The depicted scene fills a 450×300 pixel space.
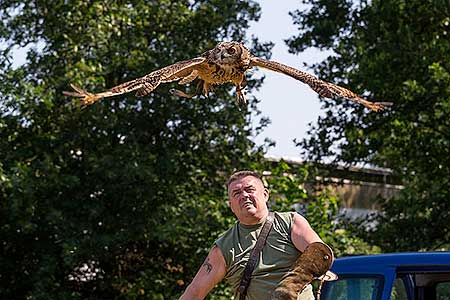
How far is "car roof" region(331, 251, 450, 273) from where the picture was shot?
578 cm

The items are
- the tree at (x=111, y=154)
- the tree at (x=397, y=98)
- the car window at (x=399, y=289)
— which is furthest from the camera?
the tree at (x=397, y=98)

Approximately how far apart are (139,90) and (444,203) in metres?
10.2

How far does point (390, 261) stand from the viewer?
239 inches

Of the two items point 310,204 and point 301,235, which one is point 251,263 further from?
point 310,204

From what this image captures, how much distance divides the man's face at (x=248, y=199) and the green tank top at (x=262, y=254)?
6cm

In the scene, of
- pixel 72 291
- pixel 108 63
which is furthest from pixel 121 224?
pixel 108 63

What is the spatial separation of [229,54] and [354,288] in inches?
80.5

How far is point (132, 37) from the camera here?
13.5 meters

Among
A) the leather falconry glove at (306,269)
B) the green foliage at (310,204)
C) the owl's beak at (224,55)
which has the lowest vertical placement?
the leather falconry glove at (306,269)

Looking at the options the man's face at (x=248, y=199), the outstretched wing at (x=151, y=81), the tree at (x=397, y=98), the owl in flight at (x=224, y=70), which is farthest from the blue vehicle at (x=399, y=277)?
the tree at (x=397, y=98)

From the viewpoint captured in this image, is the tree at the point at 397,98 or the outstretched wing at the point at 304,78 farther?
the tree at the point at 397,98

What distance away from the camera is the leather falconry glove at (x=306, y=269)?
4410 mm

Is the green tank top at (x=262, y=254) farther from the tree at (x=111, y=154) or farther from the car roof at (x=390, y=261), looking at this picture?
the tree at (x=111, y=154)

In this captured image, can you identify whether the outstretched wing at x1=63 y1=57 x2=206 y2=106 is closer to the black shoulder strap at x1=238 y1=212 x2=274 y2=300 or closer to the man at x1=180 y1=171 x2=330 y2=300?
the man at x1=180 y1=171 x2=330 y2=300
